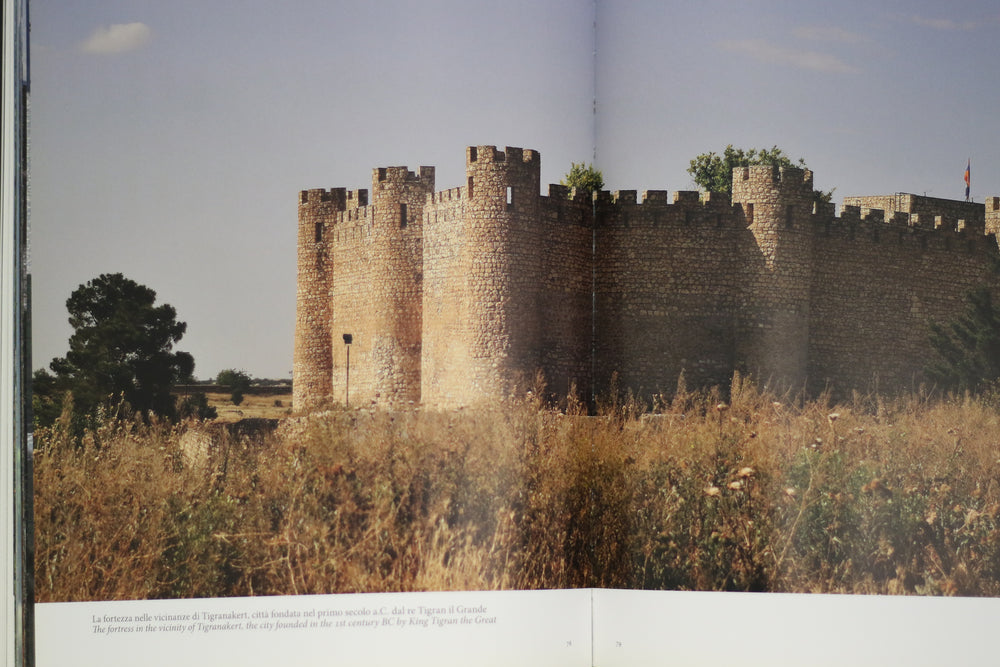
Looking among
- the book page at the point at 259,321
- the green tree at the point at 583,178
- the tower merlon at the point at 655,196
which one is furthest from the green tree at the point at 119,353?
the tower merlon at the point at 655,196

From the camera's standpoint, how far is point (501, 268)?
5.27 meters

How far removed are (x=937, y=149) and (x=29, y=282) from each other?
14.2 ft

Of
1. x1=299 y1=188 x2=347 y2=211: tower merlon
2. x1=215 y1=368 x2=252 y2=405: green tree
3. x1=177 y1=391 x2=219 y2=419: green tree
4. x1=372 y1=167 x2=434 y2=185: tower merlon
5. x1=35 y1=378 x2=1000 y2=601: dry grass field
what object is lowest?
x1=35 y1=378 x2=1000 y2=601: dry grass field

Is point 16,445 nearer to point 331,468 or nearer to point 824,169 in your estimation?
point 331,468

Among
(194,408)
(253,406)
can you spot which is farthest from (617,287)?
(194,408)

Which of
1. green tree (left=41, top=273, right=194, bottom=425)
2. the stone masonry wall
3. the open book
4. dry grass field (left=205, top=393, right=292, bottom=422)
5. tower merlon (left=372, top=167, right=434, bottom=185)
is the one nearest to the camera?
green tree (left=41, top=273, right=194, bottom=425)

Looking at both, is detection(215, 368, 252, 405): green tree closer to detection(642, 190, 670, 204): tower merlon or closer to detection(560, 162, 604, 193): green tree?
detection(560, 162, 604, 193): green tree

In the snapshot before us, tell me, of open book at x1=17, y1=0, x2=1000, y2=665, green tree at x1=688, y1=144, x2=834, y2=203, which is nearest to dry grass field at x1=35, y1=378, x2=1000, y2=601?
open book at x1=17, y1=0, x2=1000, y2=665

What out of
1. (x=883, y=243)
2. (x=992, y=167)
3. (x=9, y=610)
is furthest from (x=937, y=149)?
(x=9, y=610)

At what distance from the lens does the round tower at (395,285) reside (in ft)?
16.9

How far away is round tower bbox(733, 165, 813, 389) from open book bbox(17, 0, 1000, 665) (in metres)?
0.02

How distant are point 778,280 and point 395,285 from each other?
221cm

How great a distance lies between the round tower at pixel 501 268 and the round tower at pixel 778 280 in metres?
1.18

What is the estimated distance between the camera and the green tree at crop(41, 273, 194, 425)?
438cm
